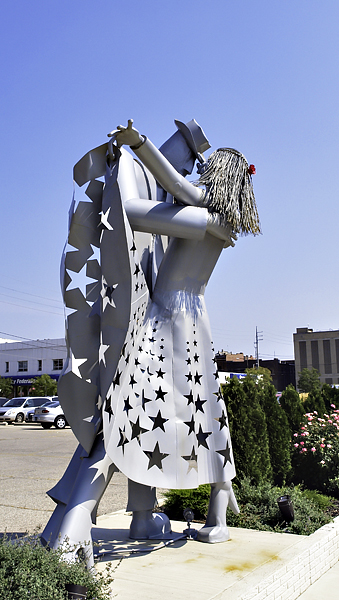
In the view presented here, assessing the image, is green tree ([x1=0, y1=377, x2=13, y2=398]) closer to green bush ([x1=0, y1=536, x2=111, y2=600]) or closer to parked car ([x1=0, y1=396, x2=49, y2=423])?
parked car ([x1=0, y1=396, x2=49, y2=423])

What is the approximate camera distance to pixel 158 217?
3930 mm

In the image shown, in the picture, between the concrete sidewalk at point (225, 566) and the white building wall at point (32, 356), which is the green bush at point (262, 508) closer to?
the concrete sidewalk at point (225, 566)

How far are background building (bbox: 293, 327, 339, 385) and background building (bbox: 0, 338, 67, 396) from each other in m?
42.3

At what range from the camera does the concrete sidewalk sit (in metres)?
3.48

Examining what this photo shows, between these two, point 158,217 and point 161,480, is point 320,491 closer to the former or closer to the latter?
point 161,480

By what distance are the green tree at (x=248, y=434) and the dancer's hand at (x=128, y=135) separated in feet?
14.9

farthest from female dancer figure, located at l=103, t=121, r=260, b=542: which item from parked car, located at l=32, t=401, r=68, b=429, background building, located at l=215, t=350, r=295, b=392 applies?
background building, located at l=215, t=350, r=295, b=392

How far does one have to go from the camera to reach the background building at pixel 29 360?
172ft

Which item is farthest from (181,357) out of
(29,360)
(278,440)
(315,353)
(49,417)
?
(315,353)

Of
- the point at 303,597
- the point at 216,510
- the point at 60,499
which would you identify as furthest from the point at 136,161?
the point at 303,597

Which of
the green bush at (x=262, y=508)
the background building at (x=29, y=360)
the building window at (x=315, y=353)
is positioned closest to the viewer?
the green bush at (x=262, y=508)

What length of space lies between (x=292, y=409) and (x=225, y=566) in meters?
5.97

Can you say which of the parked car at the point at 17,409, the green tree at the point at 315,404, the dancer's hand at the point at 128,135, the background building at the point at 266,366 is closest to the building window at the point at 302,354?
the background building at the point at 266,366

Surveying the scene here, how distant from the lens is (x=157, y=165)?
12.4 feet
